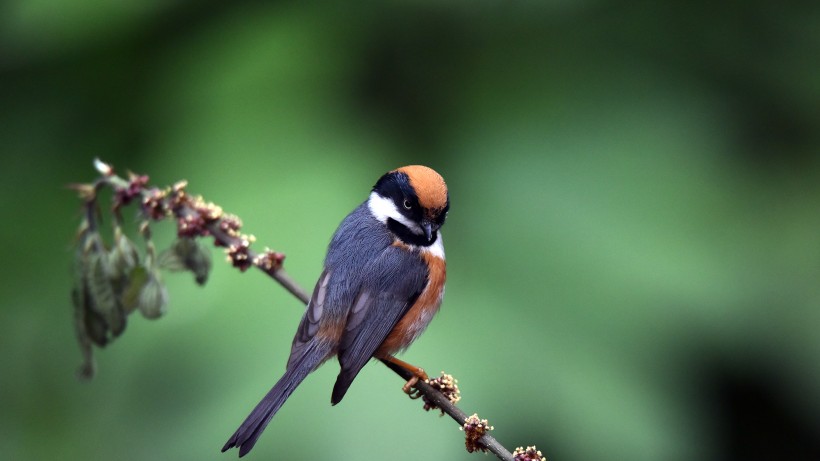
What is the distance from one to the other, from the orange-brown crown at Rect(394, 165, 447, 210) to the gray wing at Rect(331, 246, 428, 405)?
0.69 ft

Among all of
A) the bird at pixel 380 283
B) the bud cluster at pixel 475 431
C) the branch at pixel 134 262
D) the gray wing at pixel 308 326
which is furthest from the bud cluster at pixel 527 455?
the gray wing at pixel 308 326

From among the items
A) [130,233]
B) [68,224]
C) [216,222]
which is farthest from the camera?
[68,224]

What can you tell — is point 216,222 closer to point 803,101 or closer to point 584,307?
point 584,307

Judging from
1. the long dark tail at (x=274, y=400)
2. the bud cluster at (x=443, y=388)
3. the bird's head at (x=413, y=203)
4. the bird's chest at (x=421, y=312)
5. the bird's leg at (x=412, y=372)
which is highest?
the bird's head at (x=413, y=203)

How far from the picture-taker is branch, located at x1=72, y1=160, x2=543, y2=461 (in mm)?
2252

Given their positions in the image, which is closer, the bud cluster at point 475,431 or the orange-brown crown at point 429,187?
Result: the bud cluster at point 475,431

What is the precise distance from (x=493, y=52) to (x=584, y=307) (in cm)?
131

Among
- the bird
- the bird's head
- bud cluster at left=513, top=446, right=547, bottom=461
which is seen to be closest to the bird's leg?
the bird

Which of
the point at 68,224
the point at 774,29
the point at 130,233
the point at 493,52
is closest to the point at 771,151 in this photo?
the point at 774,29

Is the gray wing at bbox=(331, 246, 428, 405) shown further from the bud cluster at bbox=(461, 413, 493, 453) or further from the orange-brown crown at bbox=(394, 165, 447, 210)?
the bud cluster at bbox=(461, 413, 493, 453)

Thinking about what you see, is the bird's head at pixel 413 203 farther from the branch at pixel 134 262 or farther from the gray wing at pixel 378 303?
the branch at pixel 134 262

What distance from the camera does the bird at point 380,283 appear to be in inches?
104

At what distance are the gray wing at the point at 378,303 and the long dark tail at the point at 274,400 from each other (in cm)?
7

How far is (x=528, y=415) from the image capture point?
335 cm
